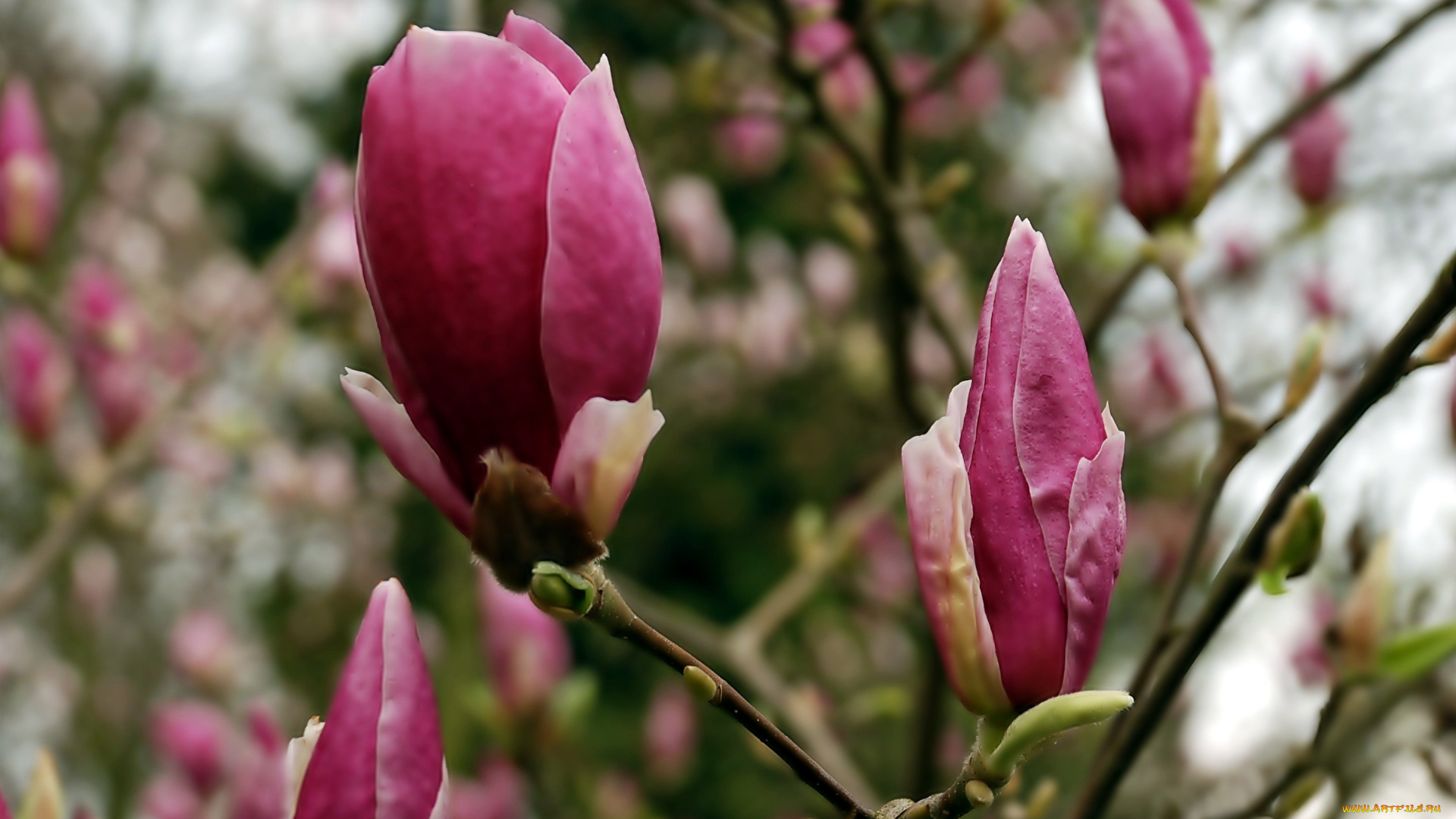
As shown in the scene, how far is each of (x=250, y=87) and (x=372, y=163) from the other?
241 inches

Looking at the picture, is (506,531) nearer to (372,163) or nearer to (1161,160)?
(372,163)

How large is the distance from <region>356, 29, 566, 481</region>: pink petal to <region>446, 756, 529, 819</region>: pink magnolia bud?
191cm

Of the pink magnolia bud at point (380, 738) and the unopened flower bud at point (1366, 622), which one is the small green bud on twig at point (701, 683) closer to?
the pink magnolia bud at point (380, 738)

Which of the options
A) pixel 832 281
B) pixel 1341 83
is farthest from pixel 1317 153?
pixel 832 281

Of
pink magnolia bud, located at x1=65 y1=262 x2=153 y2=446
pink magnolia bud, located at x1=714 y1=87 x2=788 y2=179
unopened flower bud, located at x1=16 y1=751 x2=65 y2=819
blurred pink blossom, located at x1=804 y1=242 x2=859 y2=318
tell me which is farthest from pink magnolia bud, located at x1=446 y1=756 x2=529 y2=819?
blurred pink blossom, located at x1=804 y1=242 x2=859 y2=318

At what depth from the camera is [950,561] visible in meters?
0.59

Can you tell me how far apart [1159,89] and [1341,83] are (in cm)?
38

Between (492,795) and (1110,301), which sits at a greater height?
(1110,301)

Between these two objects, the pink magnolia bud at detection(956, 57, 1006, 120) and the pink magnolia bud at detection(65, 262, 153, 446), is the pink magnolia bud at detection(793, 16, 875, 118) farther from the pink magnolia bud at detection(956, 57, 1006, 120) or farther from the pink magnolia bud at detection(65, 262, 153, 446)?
the pink magnolia bud at detection(956, 57, 1006, 120)

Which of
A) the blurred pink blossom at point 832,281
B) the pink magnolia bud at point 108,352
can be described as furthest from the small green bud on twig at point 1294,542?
the blurred pink blossom at point 832,281

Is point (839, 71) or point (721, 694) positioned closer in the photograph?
point (721, 694)

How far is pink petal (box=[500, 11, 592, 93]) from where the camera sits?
57 centimetres

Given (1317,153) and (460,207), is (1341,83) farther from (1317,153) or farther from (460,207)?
(460,207)

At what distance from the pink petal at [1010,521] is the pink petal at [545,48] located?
23 cm
